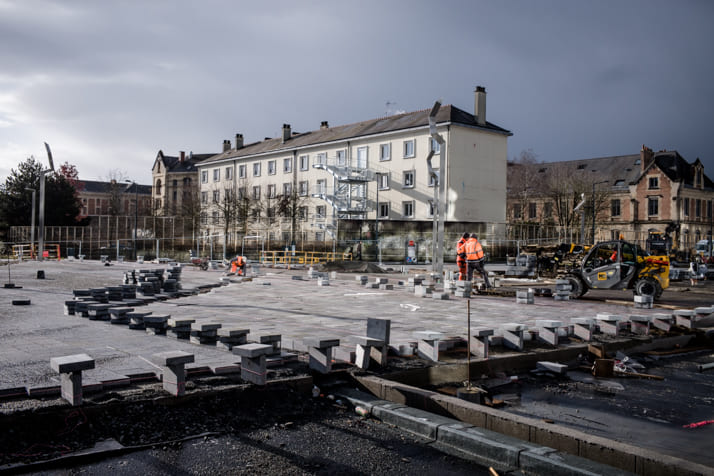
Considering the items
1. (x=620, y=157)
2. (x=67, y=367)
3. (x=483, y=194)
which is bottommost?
(x=67, y=367)

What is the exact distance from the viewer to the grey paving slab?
664cm

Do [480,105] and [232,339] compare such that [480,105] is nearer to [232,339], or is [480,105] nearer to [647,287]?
[647,287]

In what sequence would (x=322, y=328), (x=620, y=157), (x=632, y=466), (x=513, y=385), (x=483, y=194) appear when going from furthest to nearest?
1. (x=620, y=157)
2. (x=483, y=194)
3. (x=322, y=328)
4. (x=513, y=385)
5. (x=632, y=466)

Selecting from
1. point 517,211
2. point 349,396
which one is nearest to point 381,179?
point 517,211

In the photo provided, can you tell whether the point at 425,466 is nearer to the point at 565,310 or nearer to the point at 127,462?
the point at 127,462

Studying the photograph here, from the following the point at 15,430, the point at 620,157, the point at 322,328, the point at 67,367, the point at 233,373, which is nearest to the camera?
the point at 15,430

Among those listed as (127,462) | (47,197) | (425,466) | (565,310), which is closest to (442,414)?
(425,466)

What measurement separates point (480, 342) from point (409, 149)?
41397 mm

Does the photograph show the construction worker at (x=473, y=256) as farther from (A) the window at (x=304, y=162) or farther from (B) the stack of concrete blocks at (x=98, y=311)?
(A) the window at (x=304, y=162)

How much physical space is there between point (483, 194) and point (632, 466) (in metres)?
45.0

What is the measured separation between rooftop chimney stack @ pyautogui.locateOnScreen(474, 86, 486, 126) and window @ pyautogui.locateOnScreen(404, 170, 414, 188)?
6839 millimetres

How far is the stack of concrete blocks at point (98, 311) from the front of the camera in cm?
977

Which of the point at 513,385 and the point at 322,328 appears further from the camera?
the point at 322,328

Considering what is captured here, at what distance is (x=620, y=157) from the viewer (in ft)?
235
